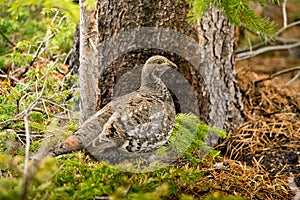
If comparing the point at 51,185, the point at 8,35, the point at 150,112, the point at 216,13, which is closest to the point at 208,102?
the point at 216,13

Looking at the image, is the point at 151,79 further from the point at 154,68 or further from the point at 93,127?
the point at 93,127

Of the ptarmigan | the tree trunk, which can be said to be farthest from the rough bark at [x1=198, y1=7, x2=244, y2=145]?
the ptarmigan

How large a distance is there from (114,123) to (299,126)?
232 cm

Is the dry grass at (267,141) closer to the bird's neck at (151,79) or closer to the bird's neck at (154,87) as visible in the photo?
the bird's neck at (154,87)

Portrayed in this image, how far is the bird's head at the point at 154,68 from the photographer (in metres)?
3.84

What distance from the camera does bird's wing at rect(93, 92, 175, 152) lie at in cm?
336

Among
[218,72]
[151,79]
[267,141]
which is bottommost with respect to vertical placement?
[267,141]

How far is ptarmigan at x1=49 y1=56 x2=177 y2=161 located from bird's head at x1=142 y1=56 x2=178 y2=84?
0.22 meters

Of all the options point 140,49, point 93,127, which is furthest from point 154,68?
point 93,127

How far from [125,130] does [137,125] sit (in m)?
0.10

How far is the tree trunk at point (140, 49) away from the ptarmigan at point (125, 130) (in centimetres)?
54

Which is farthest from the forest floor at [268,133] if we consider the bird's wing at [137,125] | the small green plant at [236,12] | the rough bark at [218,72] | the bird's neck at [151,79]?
the small green plant at [236,12]

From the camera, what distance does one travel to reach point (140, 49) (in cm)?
414

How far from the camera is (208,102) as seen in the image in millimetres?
4496
